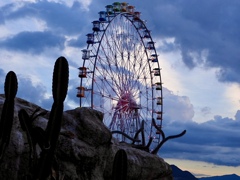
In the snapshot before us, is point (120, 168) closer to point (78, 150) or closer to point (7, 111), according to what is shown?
point (7, 111)

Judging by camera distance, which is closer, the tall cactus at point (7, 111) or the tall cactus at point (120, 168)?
the tall cactus at point (120, 168)

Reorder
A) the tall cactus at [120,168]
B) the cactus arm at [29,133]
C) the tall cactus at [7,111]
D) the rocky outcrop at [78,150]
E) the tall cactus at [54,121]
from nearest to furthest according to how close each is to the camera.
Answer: the tall cactus at [120,168]
the tall cactus at [54,121]
the tall cactus at [7,111]
the cactus arm at [29,133]
the rocky outcrop at [78,150]

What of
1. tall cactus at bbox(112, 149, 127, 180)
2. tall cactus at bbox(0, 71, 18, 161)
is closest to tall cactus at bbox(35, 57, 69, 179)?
tall cactus at bbox(112, 149, 127, 180)

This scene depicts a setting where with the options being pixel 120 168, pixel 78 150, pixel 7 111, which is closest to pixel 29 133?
pixel 7 111

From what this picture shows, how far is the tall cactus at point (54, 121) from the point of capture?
729cm

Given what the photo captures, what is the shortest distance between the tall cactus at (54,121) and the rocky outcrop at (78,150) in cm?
445

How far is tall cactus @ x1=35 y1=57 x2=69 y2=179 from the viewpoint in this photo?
7.29 metres

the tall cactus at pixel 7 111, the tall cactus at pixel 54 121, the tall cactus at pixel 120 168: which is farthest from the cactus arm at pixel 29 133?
the tall cactus at pixel 120 168

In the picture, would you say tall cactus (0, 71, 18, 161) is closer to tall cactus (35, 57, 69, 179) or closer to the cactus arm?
the cactus arm

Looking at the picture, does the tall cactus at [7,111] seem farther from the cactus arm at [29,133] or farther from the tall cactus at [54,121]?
the tall cactus at [54,121]

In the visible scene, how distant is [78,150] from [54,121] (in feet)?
22.6

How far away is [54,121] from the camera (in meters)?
7.25

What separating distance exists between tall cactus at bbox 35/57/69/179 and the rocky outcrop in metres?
4.45

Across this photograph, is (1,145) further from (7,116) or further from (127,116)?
(127,116)
